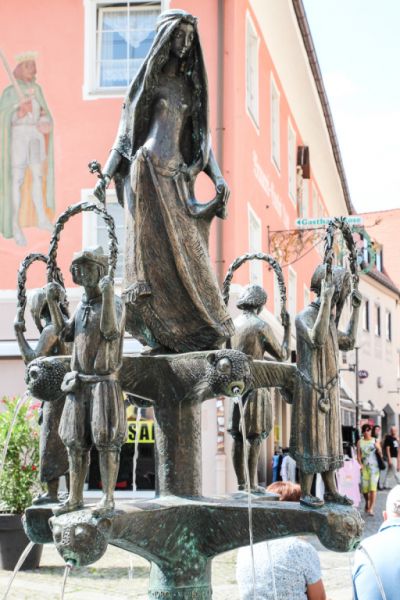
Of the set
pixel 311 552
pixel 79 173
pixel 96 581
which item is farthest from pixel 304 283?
pixel 311 552

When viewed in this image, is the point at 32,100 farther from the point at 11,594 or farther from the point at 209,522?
the point at 209,522

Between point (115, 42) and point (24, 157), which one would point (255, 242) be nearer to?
point (115, 42)

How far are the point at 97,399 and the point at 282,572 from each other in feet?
5.85

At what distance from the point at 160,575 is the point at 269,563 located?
0.97 m

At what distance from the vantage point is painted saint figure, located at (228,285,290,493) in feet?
14.4

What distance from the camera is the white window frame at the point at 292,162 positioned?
2419cm

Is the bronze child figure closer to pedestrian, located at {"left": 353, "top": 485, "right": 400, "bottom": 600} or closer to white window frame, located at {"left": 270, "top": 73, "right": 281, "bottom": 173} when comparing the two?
pedestrian, located at {"left": 353, "top": 485, "right": 400, "bottom": 600}

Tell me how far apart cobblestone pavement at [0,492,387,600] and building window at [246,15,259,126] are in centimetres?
993

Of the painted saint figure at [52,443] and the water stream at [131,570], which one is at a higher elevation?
the painted saint figure at [52,443]

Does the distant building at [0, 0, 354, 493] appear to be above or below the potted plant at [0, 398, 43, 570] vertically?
above

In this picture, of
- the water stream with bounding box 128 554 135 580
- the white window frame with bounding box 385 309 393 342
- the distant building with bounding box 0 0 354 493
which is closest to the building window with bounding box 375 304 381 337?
the white window frame with bounding box 385 309 393 342

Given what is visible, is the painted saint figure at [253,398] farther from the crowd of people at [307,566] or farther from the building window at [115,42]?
the building window at [115,42]

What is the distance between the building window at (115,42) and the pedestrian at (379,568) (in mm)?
14166

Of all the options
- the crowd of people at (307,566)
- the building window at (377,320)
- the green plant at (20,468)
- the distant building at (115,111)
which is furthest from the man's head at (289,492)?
the building window at (377,320)
